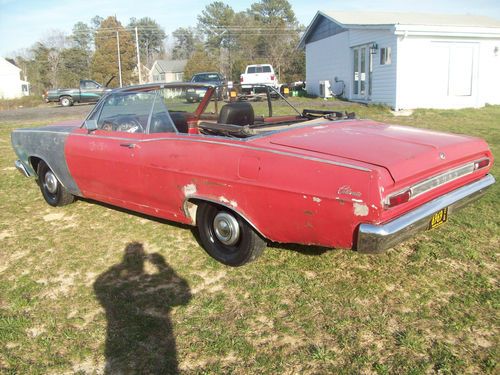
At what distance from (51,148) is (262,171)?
3114 millimetres

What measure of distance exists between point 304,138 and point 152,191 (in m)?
1.45

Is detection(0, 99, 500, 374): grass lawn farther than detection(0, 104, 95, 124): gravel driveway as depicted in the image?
No

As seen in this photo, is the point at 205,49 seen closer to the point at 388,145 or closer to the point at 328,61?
the point at 328,61

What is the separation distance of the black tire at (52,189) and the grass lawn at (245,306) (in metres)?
0.86

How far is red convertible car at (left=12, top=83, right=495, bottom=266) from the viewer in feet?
9.20

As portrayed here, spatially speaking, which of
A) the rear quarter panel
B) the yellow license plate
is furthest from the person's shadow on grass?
→ the yellow license plate

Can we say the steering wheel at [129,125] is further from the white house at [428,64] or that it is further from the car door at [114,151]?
the white house at [428,64]

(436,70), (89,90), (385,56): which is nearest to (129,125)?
(385,56)

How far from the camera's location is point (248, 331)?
2.85 meters

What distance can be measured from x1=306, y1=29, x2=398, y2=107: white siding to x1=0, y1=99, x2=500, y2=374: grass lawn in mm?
12266

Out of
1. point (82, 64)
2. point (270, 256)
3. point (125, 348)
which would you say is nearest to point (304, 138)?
point (270, 256)

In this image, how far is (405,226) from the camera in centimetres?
282

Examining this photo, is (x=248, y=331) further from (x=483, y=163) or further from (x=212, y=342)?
(x=483, y=163)

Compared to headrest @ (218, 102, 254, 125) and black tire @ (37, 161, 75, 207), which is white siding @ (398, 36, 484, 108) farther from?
black tire @ (37, 161, 75, 207)
